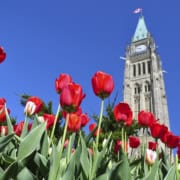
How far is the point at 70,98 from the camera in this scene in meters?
1.05

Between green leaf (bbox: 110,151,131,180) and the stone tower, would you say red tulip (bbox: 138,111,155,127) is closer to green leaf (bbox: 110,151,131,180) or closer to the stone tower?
green leaf (bbox: 110,151,131,180)

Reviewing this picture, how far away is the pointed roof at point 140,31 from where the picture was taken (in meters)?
38.2

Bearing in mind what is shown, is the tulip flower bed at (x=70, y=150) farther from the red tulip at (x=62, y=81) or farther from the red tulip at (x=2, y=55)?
the red tulip at (x=2, y=55)

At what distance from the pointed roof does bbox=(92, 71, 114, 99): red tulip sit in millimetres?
37669

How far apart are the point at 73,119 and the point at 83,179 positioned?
0.38 metres

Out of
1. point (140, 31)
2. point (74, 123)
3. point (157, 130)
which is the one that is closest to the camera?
point (74, 123)

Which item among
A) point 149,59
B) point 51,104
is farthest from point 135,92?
point 51,104

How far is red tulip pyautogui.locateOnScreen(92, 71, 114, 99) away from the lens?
3.89 feet

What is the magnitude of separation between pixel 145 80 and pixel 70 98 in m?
31.4

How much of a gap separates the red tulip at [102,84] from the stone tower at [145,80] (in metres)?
27.2

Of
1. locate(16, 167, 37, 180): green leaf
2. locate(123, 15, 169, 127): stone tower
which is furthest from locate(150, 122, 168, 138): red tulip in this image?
locate(123, 15, 169, 127): stone tower

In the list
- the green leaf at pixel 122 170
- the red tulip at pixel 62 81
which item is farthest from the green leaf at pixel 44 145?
the green leaf at pixel 122 170

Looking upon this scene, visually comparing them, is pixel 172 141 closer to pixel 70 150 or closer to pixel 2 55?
pixel 70 150

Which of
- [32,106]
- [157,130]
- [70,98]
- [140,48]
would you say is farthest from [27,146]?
[140,48]
